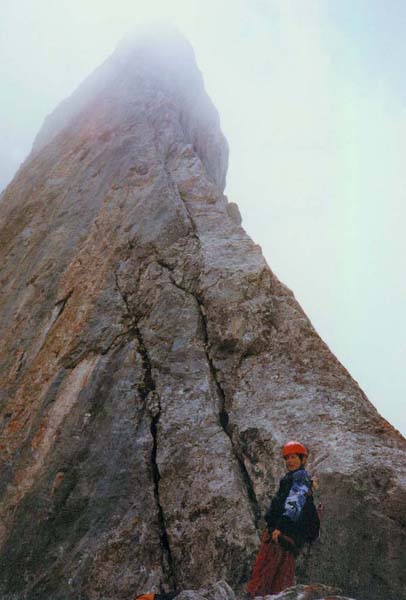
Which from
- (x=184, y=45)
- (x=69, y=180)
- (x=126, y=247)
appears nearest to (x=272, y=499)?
(x=126, y=247)

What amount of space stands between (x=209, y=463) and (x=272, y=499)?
133 cm

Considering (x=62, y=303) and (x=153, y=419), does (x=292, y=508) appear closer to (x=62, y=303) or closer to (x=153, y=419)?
(x=153, y=419)

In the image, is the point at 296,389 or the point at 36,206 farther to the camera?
the point at 36,206

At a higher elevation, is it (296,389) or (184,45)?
(184,45)

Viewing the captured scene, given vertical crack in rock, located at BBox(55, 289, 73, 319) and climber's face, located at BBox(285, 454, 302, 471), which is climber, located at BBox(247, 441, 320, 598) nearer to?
climber's face, located at BBox(285, 454, 302, 471)

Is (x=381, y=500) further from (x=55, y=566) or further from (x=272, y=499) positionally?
(x=55, y=566)

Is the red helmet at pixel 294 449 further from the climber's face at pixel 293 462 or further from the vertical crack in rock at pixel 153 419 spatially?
the vertical crack in rock at pixel 153 419

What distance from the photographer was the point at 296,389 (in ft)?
30.2

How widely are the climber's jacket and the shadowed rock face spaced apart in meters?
0.26

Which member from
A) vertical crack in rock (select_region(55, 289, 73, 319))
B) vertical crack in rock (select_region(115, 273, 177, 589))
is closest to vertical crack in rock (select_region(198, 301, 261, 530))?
vertical crack in rock (select_region(115, 273, 177, 589))

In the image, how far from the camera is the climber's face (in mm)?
7832

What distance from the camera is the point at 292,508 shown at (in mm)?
7406

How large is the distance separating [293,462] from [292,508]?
2.50 ft

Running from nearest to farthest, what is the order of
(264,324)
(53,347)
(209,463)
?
(209,463)
(264,324)
(53,347)
